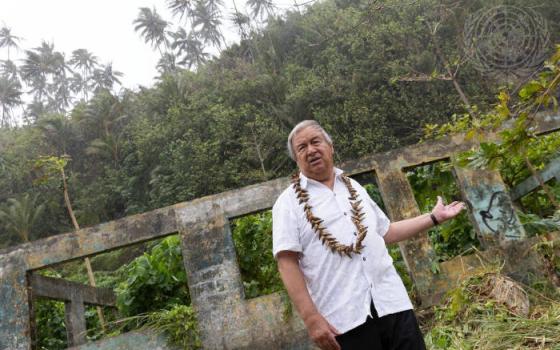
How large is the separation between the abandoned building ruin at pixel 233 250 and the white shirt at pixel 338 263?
1973 millimetres

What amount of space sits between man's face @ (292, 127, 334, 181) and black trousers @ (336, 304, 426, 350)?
647 millimetres

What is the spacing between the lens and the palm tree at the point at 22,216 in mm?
23891

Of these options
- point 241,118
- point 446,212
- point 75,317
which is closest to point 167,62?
point 241,118

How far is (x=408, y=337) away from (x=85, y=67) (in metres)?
50.0

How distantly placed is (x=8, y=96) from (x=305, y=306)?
45085 millimetres

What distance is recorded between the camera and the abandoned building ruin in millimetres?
3785

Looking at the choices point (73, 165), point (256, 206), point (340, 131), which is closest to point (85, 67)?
point (73, 165)

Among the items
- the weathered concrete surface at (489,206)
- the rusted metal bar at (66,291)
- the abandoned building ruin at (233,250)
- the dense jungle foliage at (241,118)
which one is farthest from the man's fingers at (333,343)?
the dense jungle foliage at (241,118)

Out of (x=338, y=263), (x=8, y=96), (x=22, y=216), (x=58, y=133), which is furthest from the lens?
(x=8, y=96)

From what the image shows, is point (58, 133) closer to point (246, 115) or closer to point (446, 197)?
point (246, 115)

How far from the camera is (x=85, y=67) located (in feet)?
152

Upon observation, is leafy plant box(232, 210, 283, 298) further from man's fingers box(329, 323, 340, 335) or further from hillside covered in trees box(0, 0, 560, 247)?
hillside covered in trees box(0, 0, 560, 247)

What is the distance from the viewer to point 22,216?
23.9 m

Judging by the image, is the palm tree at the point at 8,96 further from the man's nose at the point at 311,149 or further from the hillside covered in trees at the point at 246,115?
the man's nose at the point at 311,149
